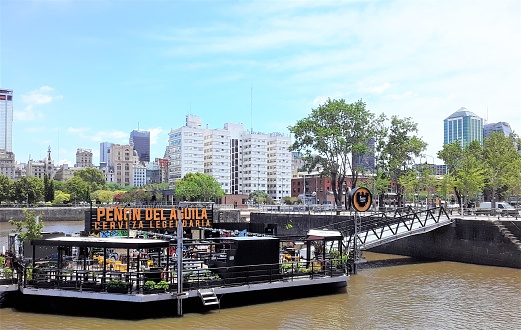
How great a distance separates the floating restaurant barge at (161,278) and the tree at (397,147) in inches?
2047

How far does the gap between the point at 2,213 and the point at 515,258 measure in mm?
105260

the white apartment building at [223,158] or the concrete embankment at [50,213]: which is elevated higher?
the white apartment building at [223,158]

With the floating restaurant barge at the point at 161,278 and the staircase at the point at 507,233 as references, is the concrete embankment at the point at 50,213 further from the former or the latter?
the staircase at the point at 507,233

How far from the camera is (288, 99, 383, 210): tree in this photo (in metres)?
74.0

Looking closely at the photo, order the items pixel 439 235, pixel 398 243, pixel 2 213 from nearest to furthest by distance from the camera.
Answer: pixel 439 235
pixel 398 243
pixel 2 213

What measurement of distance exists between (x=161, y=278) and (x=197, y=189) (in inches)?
4536

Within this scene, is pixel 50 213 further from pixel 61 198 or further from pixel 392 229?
pixel 392 229

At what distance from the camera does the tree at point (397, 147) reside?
7988 cm

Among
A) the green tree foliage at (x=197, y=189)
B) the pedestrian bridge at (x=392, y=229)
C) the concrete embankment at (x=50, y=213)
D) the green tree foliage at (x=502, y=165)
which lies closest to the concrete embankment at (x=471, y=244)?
the pedestrian bridge at (x=392, y=229)

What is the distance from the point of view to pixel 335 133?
7300cm

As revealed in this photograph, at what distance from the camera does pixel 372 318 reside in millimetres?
24000

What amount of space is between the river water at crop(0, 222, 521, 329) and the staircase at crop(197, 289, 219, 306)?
0.52 meters

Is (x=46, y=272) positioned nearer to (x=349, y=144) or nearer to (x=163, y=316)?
(x=163, y=316)

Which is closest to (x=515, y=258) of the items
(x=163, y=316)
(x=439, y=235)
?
(x=439, y=235)
